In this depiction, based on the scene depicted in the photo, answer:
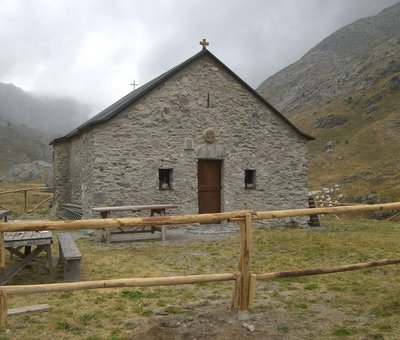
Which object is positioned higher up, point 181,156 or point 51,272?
point 181,156

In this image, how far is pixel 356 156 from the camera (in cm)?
4303

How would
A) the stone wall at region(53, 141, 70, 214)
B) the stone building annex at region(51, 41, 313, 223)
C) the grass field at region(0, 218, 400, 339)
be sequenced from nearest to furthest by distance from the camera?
the grass field at region(0, 218, 400, 339) < the stone building annex at region(51, 41, 313, 223) < the stone wall at region(53, 141, 70, 214)

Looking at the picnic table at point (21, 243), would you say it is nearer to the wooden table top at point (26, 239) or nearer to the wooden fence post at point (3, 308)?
the wooden table top at point (26, 239)

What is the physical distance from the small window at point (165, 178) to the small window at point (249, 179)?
2.86 meters

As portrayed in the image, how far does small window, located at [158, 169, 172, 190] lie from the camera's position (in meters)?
13.6

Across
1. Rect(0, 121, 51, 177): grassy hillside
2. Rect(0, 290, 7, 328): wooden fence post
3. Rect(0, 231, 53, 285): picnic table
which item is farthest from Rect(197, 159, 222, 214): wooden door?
Rect(0, 121, 51, 177): grassy hillside

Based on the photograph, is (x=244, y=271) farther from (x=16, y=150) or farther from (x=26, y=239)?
(x=16, y=150)

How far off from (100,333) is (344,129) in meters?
52.7

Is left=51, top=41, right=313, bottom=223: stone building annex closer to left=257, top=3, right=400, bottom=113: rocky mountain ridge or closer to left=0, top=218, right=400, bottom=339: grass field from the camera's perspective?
left=0, top=218, right=400, bottom=339: grass field

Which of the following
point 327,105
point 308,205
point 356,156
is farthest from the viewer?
point 327,105

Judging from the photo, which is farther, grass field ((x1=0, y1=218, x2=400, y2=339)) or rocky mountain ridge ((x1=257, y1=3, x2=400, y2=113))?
rocky mountain ridge ((x1=257, y1=3, x2=400, y2=113))

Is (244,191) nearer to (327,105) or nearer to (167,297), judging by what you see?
(167,297)

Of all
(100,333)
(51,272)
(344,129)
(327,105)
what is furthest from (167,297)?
(327,105)

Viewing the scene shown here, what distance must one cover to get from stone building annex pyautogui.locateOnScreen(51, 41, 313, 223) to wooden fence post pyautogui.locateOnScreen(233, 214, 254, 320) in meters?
8.38
